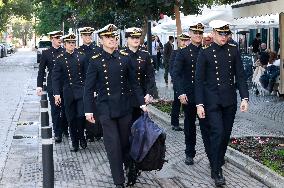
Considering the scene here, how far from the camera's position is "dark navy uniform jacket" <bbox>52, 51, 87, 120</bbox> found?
35.4 feet

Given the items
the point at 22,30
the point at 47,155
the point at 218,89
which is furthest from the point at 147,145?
the point at 22,30

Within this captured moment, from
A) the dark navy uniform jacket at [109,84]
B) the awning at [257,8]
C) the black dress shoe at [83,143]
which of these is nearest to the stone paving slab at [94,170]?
the black dress shoe at [83,143]

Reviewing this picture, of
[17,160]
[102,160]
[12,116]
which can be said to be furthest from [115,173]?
[12,116]

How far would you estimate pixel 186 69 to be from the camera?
9516mm

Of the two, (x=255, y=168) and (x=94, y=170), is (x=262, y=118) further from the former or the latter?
(x=94, y=170)

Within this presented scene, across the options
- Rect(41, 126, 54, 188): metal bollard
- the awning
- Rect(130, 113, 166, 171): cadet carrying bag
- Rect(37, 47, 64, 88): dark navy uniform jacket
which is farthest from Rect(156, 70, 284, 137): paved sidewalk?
Rect(41, 126, 54, 188): metal bollard

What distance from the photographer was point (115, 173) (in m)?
7.70

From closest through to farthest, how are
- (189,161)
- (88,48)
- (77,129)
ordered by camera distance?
(189,161)
(77,129)
(88,48)

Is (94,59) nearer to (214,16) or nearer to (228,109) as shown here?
(228,109)

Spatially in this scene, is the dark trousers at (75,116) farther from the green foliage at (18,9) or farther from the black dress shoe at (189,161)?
the green foliage at (18,9)

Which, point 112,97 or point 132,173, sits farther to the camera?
point 132,173

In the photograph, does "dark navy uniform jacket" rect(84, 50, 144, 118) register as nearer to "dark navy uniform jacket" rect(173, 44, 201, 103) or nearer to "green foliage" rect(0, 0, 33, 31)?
"dark navy uniform jacket" rect(173, 44, 201, 103)

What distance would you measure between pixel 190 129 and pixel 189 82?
70cm

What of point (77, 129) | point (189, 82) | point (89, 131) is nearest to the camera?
point (189, 82)
